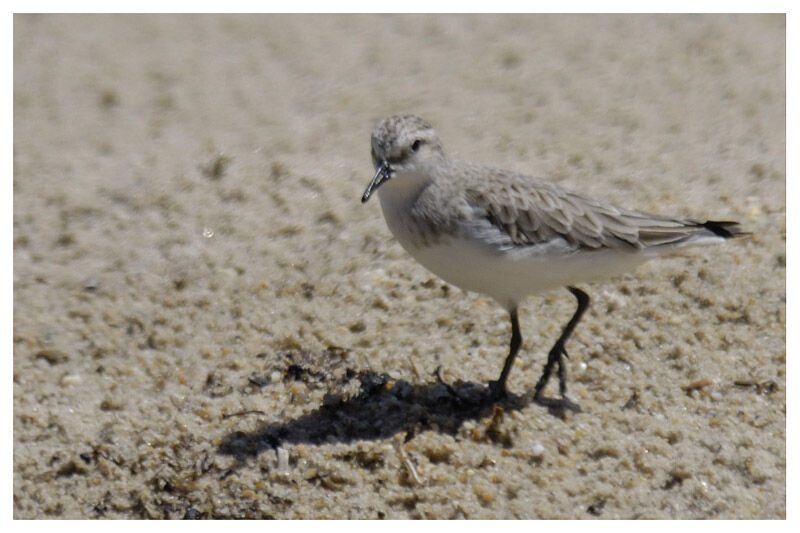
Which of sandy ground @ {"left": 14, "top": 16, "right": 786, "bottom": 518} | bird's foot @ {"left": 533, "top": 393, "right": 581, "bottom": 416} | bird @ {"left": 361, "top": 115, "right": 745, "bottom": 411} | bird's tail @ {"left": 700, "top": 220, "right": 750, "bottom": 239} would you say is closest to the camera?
sandy ground @ {"left": 14, "top": 16, "right": 786, "bottom": 518}

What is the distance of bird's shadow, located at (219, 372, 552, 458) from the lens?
5.38 meters

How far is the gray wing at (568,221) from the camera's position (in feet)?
17.7

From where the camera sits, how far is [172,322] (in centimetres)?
666

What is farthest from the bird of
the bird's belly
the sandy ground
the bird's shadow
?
the sandy ground

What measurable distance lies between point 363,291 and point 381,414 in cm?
133

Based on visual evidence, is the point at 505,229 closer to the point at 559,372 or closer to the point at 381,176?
the point at 381,176

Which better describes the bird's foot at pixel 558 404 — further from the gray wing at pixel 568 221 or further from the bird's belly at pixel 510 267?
the gray wing at pixel 568 221

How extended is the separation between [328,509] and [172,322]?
6.98 feet

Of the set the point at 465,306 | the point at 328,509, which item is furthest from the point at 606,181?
the point at 328,509

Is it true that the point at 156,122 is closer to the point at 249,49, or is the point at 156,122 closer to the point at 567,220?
the point at 249,49

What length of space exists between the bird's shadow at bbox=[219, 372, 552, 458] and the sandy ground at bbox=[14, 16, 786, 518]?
14mm

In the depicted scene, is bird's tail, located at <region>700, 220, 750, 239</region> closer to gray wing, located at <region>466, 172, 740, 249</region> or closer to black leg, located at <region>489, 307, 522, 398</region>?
gray wing, located at <region>466, 172, 740, 249</region>

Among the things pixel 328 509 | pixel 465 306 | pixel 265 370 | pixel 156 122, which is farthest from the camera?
pixel 156 122

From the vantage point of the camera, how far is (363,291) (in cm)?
668
